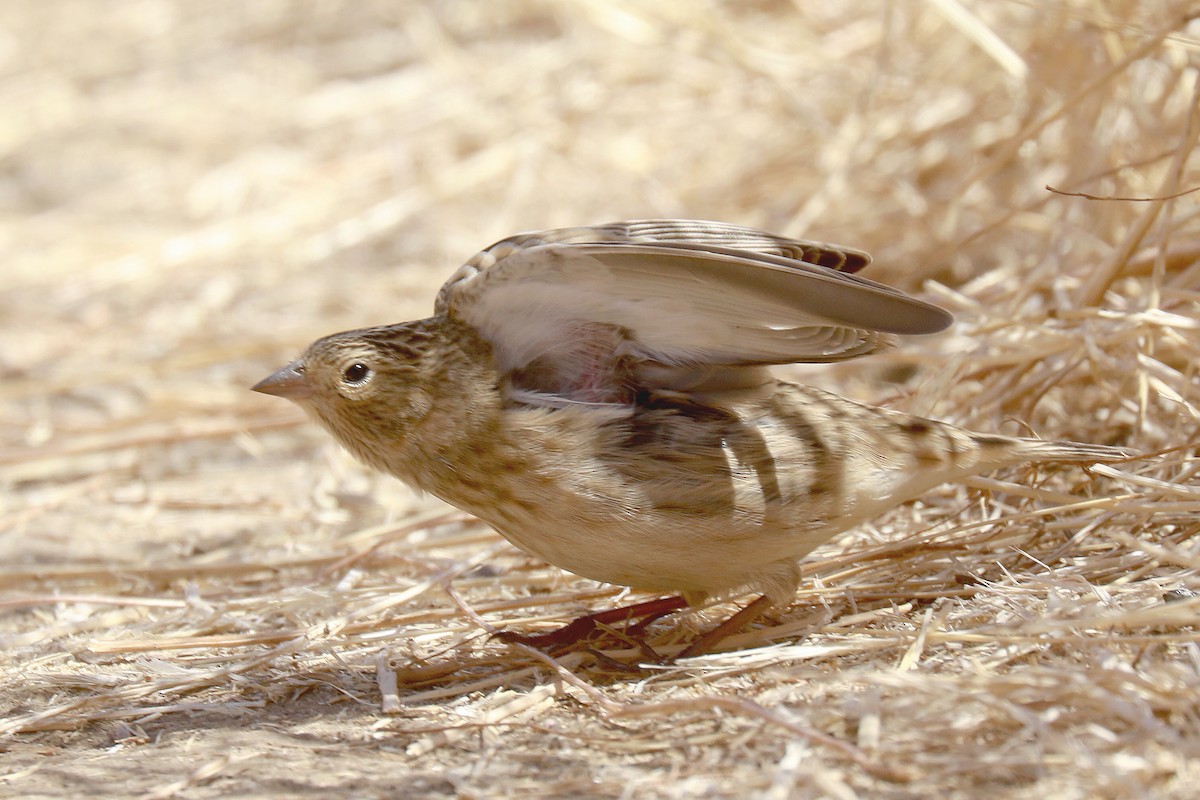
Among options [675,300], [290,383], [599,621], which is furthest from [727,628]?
[290,383]

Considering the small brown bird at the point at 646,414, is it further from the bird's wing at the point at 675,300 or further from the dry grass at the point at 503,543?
Result: the dry grass at the point at 503,543

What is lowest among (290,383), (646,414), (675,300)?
(646,414)

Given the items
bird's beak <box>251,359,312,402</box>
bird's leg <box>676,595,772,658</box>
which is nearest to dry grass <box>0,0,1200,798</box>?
bird's leg <box>676,595,772,658</box>

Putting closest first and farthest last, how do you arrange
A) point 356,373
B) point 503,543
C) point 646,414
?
1. point 646,414
2. point 356,373
3. point 503,543

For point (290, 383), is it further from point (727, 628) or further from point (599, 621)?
point (727, 628)

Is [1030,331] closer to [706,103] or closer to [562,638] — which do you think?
[562,638]

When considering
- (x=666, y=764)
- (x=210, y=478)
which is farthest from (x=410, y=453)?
Answer: (x=210, y=478)

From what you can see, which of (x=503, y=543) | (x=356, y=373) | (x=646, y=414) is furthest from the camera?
(x=503, y=543)

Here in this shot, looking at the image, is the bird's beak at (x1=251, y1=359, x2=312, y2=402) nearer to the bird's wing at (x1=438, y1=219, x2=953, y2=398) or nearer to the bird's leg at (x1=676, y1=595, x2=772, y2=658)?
the bird's wing at (x1=438, y1=219, x2=953, y2=398)

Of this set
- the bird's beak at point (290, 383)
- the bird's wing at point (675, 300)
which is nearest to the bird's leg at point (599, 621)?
the bird's wing at point (675, 300)
